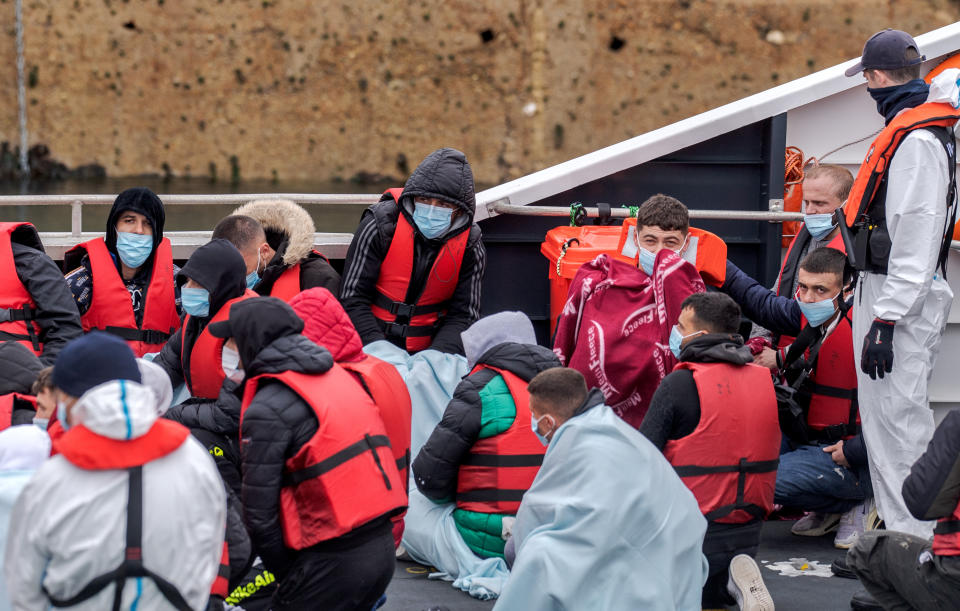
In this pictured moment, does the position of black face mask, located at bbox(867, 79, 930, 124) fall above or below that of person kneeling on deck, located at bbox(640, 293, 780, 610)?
above

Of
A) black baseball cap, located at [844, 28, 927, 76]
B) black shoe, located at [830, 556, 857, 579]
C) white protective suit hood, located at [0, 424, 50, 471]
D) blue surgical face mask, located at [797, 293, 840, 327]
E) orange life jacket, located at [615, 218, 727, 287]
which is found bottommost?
black shoe, located at [830, 556, 857, 579]

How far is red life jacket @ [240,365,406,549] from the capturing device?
115 inches

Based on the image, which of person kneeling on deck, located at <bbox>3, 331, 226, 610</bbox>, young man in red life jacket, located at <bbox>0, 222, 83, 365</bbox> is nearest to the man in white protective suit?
person kneeling on deck, located at <bbox>3, 331, 226, 610</bbox>

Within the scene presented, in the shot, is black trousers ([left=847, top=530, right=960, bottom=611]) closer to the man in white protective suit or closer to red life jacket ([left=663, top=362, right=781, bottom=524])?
red life jacket ([left=663, top=362, right=781, bottom=524])

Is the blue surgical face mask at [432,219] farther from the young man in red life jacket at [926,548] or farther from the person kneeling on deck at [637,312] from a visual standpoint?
the young man in red life jacket at [926,548]

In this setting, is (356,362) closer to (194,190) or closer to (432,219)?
(432,219)

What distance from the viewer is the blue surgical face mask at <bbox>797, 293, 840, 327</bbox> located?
4172mm

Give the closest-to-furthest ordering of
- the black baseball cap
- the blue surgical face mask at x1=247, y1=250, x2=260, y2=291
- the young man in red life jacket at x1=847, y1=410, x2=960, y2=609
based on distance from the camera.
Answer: the young man in red life jacket at x1=847, y1=410, x2=960, y2=609, the black baseball cap, the blue surgical face mask at x1=247, y1=250, x2=260, y2=291

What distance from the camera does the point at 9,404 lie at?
3250 millimetres

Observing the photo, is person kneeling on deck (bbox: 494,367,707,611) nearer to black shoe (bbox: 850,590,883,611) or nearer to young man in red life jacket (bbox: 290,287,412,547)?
young man in red life jacket (bbox: 290,287,412,547)

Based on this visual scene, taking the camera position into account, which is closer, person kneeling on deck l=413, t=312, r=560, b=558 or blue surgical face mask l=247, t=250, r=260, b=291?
person kneeling on deck l=413, t=312, r=560, b=558

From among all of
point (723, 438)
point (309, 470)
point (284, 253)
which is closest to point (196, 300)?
point (284, 253)

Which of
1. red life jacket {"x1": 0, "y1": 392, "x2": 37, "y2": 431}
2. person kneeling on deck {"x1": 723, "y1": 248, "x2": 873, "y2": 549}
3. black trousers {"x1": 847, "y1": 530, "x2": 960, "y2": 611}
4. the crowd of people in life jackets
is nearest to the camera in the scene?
the crowd of people in life jackets

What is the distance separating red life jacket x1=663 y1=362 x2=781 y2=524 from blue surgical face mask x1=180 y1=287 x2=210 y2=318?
1.62 meters
